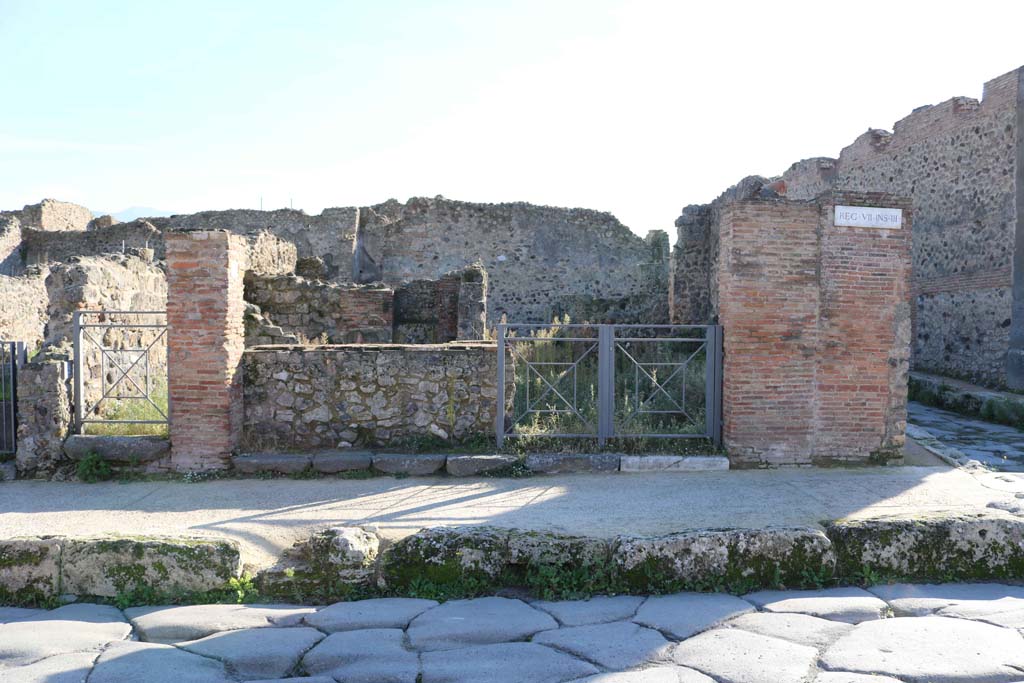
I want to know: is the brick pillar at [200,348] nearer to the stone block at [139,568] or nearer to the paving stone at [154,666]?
the stone block at [139,568]

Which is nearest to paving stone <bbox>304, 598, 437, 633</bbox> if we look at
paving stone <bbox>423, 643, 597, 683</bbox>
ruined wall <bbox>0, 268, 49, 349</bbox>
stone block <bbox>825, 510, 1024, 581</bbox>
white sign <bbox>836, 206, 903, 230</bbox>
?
paving stone <bbox>423, 643, 597, 683</bbox>

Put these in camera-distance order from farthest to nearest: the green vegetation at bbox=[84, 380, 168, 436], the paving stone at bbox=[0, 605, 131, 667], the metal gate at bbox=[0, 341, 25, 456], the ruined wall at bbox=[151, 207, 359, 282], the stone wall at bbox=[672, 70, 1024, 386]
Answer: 1. the ruined wall at bbox=[151, 207, 359, 282]
2. the stone wall at bbox=[672, 70, 1024, 386]
3. the green vegetation at bbox=[84, 380, 168, 436]
4. the metal gate at bbox=[0, 341, 25, 456]
5. the paving stone at bbox=[0, 605, 131, 667]

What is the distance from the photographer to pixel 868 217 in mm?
7793

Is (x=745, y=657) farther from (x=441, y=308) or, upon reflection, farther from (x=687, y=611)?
(x=441, y=308)

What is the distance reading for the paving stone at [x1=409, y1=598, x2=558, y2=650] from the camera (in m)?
3.91

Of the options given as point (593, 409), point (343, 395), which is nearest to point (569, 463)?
point (593, 409)

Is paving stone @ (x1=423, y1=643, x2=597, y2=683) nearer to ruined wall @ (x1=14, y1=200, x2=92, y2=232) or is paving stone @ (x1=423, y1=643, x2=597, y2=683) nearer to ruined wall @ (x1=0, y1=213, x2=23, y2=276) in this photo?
ruined wall @ (x1=0, y1=213, x2=23, y2=276)

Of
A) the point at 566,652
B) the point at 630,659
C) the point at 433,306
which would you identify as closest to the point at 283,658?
the point at 566,652

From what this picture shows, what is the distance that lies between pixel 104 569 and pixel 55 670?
4.04ft

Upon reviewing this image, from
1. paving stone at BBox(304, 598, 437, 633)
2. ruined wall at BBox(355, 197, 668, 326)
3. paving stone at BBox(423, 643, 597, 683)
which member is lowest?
paving stone at BBox(304, 598, 437, 633)

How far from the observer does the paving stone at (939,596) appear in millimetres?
4316

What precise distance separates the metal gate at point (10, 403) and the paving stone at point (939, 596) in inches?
300

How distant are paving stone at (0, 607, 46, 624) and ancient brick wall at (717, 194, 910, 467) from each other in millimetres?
5929

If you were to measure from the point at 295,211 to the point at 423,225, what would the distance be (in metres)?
3.72
